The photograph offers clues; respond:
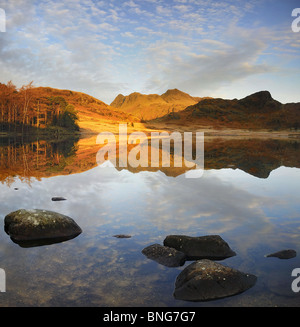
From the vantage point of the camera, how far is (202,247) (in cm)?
697

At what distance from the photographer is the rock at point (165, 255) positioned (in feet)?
21.2

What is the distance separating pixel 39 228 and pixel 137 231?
252 centimetres

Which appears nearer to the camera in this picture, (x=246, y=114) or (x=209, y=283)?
(x=209, y=283)

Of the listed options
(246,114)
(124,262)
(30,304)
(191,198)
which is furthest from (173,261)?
(246,114)

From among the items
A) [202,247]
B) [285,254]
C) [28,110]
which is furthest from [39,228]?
[28,110]

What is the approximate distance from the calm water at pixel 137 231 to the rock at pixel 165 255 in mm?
188

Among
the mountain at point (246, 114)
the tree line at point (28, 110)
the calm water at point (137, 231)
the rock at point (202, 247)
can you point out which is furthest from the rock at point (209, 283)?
the mountain at point (246, 114)

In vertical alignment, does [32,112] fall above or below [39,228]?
above

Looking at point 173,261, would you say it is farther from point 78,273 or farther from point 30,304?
point 30,304

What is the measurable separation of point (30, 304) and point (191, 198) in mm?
8086

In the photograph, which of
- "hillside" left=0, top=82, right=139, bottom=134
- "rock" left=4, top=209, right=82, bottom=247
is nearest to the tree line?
"hillside" left=0, top=82, right=139, bottom=134

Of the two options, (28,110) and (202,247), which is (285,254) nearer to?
(202,247)

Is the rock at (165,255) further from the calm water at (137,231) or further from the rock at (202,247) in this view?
the rock at (202,247)
